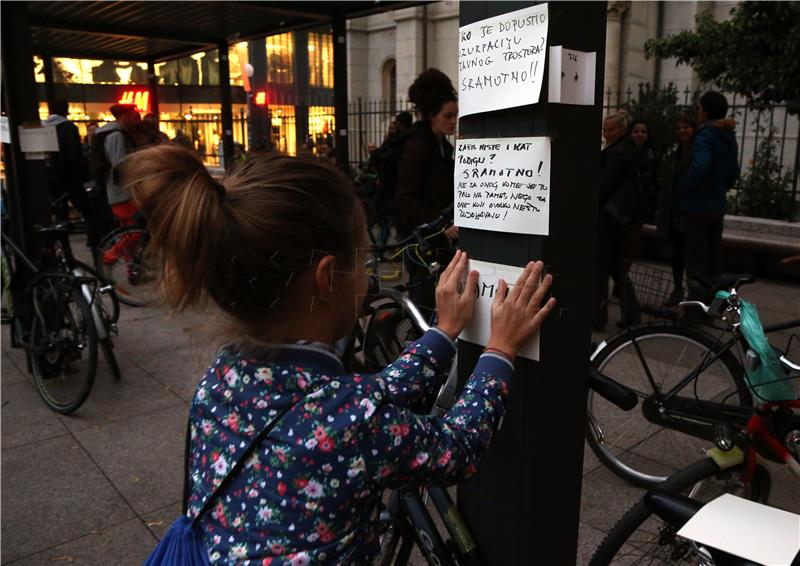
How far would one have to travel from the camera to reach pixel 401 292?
2.91 meters

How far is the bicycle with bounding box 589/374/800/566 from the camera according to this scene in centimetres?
194

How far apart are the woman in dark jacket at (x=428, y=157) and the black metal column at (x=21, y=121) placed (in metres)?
2.64

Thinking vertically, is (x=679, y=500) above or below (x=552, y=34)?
below

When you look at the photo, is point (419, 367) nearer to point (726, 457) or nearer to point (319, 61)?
point (726, 457)

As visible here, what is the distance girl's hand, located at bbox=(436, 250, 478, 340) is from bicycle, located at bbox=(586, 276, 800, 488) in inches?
47.9

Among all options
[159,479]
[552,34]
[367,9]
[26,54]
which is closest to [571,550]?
[552,34]

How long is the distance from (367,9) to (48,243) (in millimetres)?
5864

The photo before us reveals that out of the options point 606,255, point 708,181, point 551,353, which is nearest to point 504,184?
point 551,353

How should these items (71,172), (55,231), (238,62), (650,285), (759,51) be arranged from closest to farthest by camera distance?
(650,285) < (55,231) < (759,51) < (71,172) < (238,62)

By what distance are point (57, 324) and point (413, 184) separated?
256 cm

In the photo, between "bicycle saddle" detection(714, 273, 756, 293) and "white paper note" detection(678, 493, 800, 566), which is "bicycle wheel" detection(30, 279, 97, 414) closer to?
"bicycle saddle" detection(714, 273, 756, 293)

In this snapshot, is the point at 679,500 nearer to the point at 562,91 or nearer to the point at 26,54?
the point at 562,91

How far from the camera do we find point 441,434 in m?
1.27

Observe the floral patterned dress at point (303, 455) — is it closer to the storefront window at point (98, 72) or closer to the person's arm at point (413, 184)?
the person's arm at point (413, 184)
